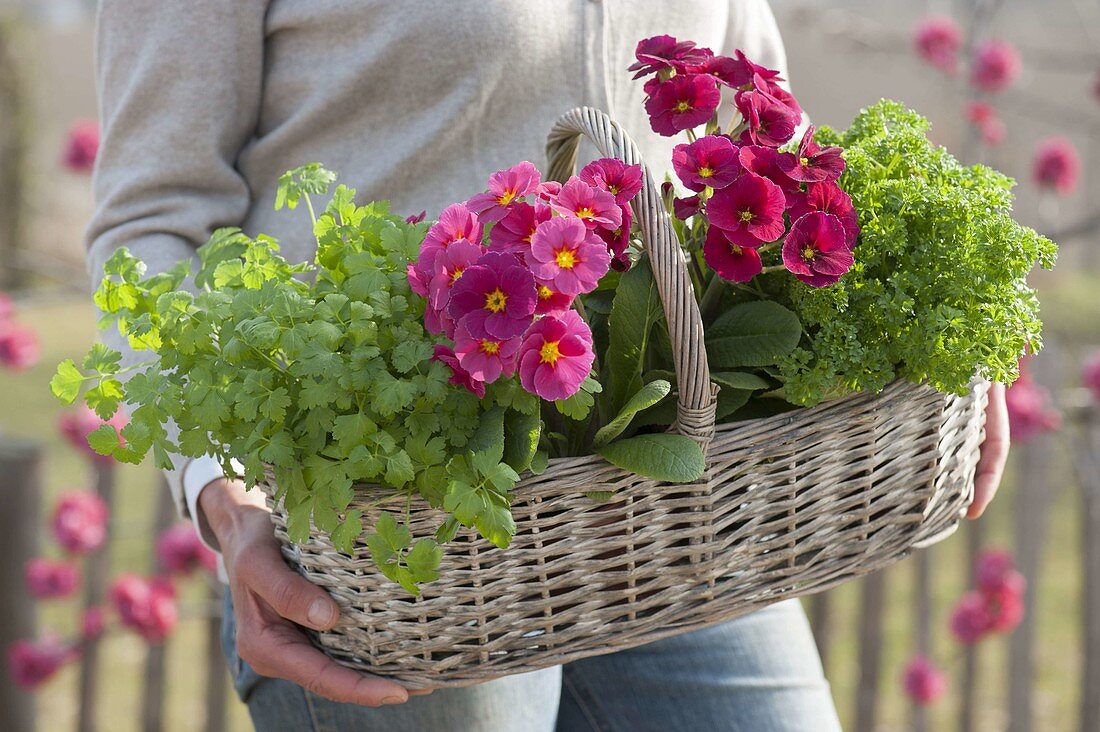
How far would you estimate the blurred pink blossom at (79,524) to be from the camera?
2.93 meters

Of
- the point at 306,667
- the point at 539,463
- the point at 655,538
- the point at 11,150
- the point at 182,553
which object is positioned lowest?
the point at 11,150

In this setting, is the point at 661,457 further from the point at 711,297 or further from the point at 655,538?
the point at 711,297

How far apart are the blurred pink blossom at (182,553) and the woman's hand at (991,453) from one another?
2.05 m

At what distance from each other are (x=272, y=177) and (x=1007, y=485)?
4799 millimetres

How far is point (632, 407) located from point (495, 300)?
0.17m

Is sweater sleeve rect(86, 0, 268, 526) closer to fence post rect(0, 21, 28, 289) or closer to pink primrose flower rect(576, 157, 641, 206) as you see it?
pink primrose flower rect(576, 157, 641, 206)

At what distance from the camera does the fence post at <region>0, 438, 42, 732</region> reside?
113 inches

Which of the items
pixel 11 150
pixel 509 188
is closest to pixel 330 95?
pixel 509 188

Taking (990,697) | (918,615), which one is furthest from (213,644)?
(990,697)

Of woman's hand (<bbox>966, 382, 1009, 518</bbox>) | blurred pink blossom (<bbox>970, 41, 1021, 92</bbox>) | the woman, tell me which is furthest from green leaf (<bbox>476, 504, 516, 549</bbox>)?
blurred pink blossom (<bbox>970, 41, 1021, 92</bbox>)

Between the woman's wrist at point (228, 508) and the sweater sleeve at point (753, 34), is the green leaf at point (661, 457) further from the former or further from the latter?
the sweater sleeve at point (753, 34)

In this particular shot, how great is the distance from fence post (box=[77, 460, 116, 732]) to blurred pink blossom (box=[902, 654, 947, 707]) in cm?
223

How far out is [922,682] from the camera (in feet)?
9.50

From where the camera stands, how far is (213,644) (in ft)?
9.92
